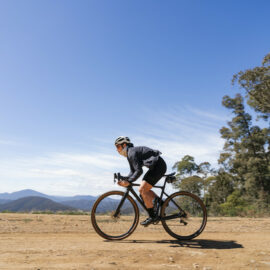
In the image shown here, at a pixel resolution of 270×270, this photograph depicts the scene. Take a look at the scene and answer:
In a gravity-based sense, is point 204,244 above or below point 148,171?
below

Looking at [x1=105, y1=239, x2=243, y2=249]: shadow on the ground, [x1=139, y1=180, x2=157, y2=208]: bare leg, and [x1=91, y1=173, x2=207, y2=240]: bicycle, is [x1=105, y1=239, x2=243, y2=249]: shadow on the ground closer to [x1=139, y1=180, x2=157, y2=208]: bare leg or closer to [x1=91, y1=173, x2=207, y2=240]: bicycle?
[x1=91, y1=173, x2=207, y2=240]: bicycle

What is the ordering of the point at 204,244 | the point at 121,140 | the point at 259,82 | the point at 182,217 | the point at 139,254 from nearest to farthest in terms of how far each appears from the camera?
the point at 139,254, the point at 204,244, the point at 121,140, the point at 182,217, the point at 259,82

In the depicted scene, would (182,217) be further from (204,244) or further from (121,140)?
(121,140)

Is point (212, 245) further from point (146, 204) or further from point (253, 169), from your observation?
point (253, 169)

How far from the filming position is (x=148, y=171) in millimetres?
5832

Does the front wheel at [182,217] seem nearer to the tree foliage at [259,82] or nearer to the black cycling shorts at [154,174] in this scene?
the black cycling shorts at [154,174]

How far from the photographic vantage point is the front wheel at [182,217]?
5.98 m

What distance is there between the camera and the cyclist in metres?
5.75

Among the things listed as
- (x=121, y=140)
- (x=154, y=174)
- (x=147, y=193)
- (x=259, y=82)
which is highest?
(x=259, y=82)

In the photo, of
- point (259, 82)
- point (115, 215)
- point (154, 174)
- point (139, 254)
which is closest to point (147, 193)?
point (154, 174)

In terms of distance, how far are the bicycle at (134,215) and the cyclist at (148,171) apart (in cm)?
16

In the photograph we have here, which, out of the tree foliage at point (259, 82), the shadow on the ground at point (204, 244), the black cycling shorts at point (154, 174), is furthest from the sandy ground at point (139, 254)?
the tree foliage at point (259, 82)

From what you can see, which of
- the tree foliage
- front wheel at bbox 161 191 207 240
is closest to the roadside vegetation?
the tree foliage

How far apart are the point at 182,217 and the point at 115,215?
5.33 ft
